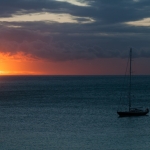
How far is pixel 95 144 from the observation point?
57312 mm

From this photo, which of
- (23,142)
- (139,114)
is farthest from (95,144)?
(139,114)

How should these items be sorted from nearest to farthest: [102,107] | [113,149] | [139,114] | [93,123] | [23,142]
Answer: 1. [113,149]
2. [23,142]
3. [93,123]
4. [139,114]
5. [102,107]

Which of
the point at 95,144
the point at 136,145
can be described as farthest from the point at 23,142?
the point at 136,145

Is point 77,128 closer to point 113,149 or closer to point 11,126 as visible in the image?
point 11,126

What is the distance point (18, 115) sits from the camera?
8838 cm

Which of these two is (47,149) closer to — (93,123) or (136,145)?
(136,145)

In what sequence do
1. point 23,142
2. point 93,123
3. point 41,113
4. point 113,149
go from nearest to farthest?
point 113,149 < point 23,142 < point 93,123 < point 41,113

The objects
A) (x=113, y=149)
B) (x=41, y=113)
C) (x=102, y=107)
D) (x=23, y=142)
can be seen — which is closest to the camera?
(x=113, y=149)

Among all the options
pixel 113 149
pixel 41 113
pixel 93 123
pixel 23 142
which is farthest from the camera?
pixel 41 113

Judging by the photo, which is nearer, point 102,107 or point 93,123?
point 93,123

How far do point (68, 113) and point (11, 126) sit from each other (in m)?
20.6

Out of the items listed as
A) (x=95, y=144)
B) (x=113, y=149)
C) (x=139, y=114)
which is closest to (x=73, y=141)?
(x=95, y=144)

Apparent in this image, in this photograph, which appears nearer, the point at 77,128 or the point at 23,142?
the point at 23,142

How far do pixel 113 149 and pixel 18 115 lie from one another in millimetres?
37862
